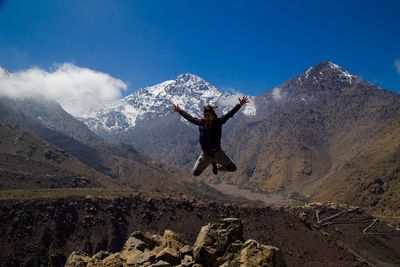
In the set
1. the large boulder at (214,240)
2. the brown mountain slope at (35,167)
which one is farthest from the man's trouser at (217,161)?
the brown mountain slope at (35,167)

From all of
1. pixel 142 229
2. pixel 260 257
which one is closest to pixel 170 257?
pixel 260 257

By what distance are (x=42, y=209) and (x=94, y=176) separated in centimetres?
7633

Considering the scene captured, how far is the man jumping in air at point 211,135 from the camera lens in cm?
1491

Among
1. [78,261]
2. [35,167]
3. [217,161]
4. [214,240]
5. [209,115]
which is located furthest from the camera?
[35,167]

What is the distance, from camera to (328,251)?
7500cm

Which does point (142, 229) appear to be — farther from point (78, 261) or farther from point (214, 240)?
point (214, 240)

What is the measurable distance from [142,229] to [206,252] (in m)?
66.0

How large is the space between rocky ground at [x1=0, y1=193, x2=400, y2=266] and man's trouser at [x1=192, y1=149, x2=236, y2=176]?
179ft

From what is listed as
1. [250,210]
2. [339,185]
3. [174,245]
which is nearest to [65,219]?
[250,210]

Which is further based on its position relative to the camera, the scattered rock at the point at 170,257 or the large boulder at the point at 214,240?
the scattered rock at the point at 170,257

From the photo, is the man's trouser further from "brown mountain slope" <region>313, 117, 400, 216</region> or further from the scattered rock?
"brown mountain slope" <region>313, 117, 400, 216</region>

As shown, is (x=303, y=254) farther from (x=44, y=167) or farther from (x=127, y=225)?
(x=44, y=167)

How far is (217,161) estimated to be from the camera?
623 inches

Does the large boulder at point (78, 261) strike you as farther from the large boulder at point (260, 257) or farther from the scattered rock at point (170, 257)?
the large boulder at point (260, 257)
